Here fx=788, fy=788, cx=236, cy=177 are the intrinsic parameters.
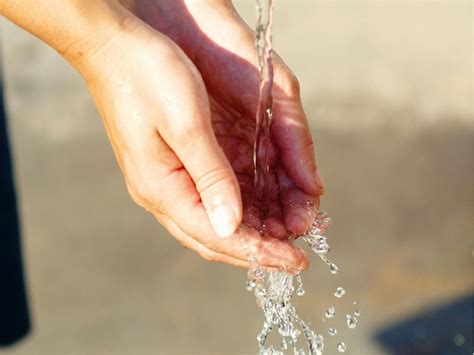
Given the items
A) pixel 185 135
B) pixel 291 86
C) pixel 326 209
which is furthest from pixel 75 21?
pixel 326 209

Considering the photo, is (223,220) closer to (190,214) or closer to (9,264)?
(190,214)

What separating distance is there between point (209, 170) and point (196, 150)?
0.03 meters

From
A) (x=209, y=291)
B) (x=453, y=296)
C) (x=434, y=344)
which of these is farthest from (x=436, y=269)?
(x=209, y=291)

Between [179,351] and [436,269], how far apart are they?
0.75 meters

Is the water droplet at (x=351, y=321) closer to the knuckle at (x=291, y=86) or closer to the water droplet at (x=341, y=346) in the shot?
the water droplet at (x=341, y=346)

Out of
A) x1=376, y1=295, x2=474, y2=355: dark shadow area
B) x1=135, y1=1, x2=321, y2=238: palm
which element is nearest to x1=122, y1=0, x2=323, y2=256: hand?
x1=135, y1=1, x2=321, y2=238: palm

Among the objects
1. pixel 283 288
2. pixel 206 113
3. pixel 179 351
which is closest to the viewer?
pixel 206 113

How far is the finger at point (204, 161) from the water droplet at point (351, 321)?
1.00 meters

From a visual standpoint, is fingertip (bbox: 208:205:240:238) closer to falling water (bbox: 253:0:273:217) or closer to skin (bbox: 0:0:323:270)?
skin (bbox: 0:0:323:270)

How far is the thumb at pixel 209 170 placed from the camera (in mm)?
1078

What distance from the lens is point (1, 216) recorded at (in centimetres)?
241

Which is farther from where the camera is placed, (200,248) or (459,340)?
(459,340)

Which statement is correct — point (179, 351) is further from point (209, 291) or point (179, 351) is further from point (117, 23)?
point (117, 23)

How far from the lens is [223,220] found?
3.54ft
